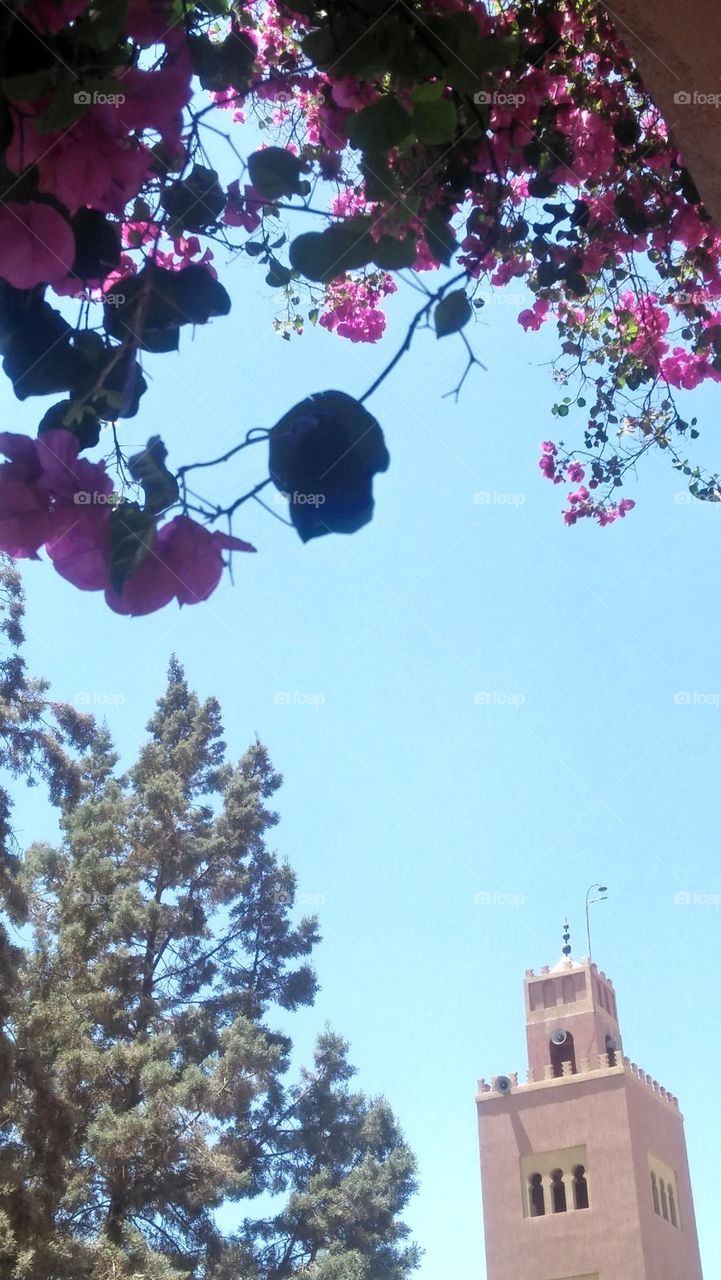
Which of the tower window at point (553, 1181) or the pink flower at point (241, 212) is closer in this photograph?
the pink flower at point (241, 212)

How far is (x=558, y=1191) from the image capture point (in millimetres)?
22391

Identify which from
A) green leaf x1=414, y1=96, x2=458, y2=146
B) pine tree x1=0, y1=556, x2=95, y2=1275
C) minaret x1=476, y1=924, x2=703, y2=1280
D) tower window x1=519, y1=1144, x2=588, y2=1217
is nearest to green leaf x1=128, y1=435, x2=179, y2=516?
green leaf x1=414, y1=96, x2=458, y2=146

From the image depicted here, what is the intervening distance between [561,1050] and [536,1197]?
2.92 meters

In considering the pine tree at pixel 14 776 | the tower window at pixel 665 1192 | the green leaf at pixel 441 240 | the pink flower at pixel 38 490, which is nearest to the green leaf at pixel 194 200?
the green leaf at pixel 441 240

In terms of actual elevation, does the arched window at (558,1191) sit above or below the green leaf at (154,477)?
above

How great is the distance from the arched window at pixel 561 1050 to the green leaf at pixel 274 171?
25.0m

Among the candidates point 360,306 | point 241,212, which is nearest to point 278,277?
point 241,212

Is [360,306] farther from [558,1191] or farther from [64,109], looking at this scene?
[558,1191]

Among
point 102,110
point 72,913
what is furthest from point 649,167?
point 72,913

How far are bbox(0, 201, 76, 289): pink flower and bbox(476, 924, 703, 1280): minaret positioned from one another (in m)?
23.4

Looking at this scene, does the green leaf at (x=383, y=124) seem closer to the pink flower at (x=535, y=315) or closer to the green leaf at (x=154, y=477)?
the green leaf at (x=154, y=477)

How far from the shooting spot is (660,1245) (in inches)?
854

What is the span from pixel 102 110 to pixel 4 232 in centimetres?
8

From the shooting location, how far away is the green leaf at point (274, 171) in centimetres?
75
